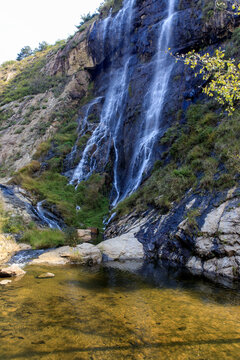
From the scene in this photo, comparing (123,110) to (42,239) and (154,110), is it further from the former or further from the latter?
(42,239)

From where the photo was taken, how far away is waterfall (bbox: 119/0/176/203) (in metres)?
18.7

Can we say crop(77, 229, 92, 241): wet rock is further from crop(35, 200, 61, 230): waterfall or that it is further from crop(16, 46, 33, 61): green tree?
crop(16, 46, 33, 61): green tree

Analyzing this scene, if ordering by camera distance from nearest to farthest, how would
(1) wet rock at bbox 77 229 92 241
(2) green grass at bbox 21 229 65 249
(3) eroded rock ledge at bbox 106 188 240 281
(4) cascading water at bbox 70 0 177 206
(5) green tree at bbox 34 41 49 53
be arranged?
(3) eroded rock ledge at bbox 106 188 240 281
(2) green grass at bbox 21 229 65 249
(1) wet rock at bbox 77 229 92 241
(4) cascading water at bbox 70 0 177 206
(5) green tree at bbox 34 41 49 53

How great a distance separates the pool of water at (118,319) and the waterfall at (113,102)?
48.2 feet

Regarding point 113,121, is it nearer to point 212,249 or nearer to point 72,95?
point 72,95

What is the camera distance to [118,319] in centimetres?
460

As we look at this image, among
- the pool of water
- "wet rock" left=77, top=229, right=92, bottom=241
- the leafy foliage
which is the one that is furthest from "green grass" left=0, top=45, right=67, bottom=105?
the pool of water

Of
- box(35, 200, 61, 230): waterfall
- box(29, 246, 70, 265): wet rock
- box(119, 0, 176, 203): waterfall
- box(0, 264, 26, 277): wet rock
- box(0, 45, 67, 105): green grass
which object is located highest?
box(0, 45, 67, 105): green grass

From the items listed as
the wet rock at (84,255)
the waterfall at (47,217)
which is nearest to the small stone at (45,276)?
the wet rock at (84,255)

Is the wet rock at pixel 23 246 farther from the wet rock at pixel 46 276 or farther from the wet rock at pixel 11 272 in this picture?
the wet rock at pixel 46 276

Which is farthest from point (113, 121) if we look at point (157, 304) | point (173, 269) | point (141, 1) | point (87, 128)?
point (157, 304)

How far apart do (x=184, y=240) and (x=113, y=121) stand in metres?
19.2

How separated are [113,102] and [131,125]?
21.8 ft

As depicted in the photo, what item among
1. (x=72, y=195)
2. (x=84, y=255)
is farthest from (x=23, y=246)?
(x=72, y=195)
